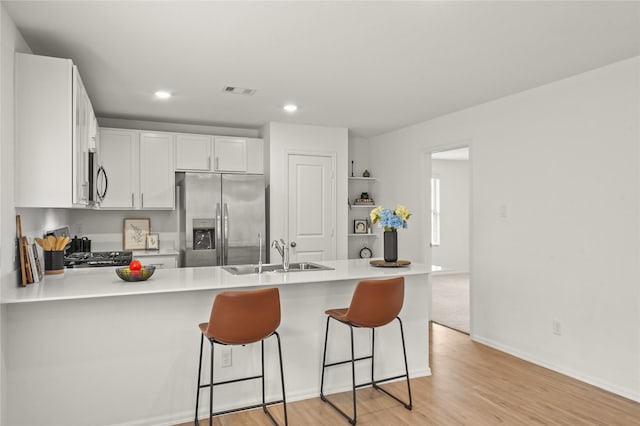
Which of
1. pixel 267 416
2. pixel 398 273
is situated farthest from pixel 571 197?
pixel 267 416

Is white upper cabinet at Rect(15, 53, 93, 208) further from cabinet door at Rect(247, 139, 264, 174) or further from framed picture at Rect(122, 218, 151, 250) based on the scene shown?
cabinet door at Rect(247, 139, 264, 174)

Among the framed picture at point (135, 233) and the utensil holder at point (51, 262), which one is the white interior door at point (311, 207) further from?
the utensil holder at point (51, 262)

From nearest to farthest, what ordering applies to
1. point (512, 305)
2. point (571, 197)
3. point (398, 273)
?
point (398, 273) → point (571, 197) → point (512, 305)

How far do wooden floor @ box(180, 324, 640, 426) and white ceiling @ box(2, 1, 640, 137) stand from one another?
244cm

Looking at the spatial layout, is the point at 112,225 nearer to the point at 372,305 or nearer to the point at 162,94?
the point at 162,94

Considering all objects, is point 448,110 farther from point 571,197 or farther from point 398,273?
point 398,273

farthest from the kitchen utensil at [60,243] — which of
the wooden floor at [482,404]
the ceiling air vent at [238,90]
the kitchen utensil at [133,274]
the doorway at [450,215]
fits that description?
the doorway at [450,215]

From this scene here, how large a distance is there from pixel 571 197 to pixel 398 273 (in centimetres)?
162

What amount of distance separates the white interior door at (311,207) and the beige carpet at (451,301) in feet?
5.33

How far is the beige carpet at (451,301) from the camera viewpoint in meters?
5.37

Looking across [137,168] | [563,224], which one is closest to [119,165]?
[137,168]

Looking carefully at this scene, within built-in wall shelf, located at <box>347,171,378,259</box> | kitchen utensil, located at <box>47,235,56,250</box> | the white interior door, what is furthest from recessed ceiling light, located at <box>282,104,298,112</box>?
kitchen utensil, located at <box>47,235,56,250</box>

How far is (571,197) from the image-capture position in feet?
12.0

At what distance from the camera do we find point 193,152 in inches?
213
